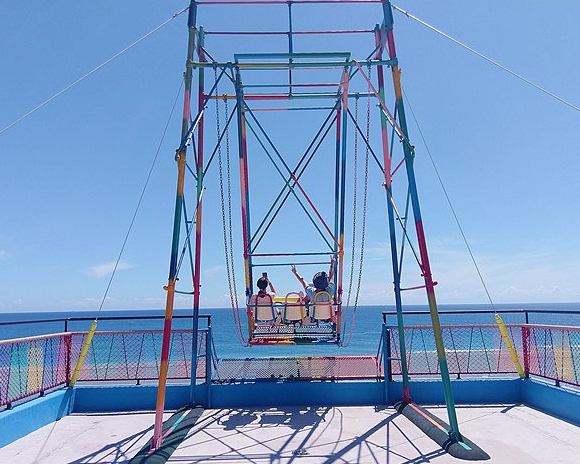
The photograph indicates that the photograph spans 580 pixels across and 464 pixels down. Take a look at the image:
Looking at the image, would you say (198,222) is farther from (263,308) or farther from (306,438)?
(306,438)

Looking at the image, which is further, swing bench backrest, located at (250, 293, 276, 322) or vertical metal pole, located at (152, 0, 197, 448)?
swing bench backrest, located at (250, 293, 276, 322)

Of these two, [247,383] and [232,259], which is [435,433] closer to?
[247,383]

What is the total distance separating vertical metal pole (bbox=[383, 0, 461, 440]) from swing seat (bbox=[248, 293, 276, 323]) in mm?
2927

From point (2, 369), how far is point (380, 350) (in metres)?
5.88

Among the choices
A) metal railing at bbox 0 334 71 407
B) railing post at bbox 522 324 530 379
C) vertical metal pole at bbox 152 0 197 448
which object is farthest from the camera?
railing post at bbox 522 324 530 379

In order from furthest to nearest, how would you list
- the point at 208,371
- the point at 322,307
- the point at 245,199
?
1. the point at 245,199
2. the point at 322,307
3. the point at 208,371

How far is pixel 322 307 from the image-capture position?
790 cm

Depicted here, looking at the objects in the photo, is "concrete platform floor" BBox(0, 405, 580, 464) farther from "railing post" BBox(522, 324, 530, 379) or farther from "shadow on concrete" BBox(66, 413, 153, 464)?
"railing post" BBox(522, 324, 530, 379)

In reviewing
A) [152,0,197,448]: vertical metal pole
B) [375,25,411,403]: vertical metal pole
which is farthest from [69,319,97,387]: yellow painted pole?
[375,25,411,403]: vertical metal pole

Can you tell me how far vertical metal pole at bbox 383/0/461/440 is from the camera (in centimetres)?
559

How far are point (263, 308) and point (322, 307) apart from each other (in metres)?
1.03

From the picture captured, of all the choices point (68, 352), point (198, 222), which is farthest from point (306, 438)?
point (68, 352)

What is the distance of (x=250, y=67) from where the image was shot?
6.73m

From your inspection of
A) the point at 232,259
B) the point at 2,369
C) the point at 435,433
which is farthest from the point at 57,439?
the point at 435,433
